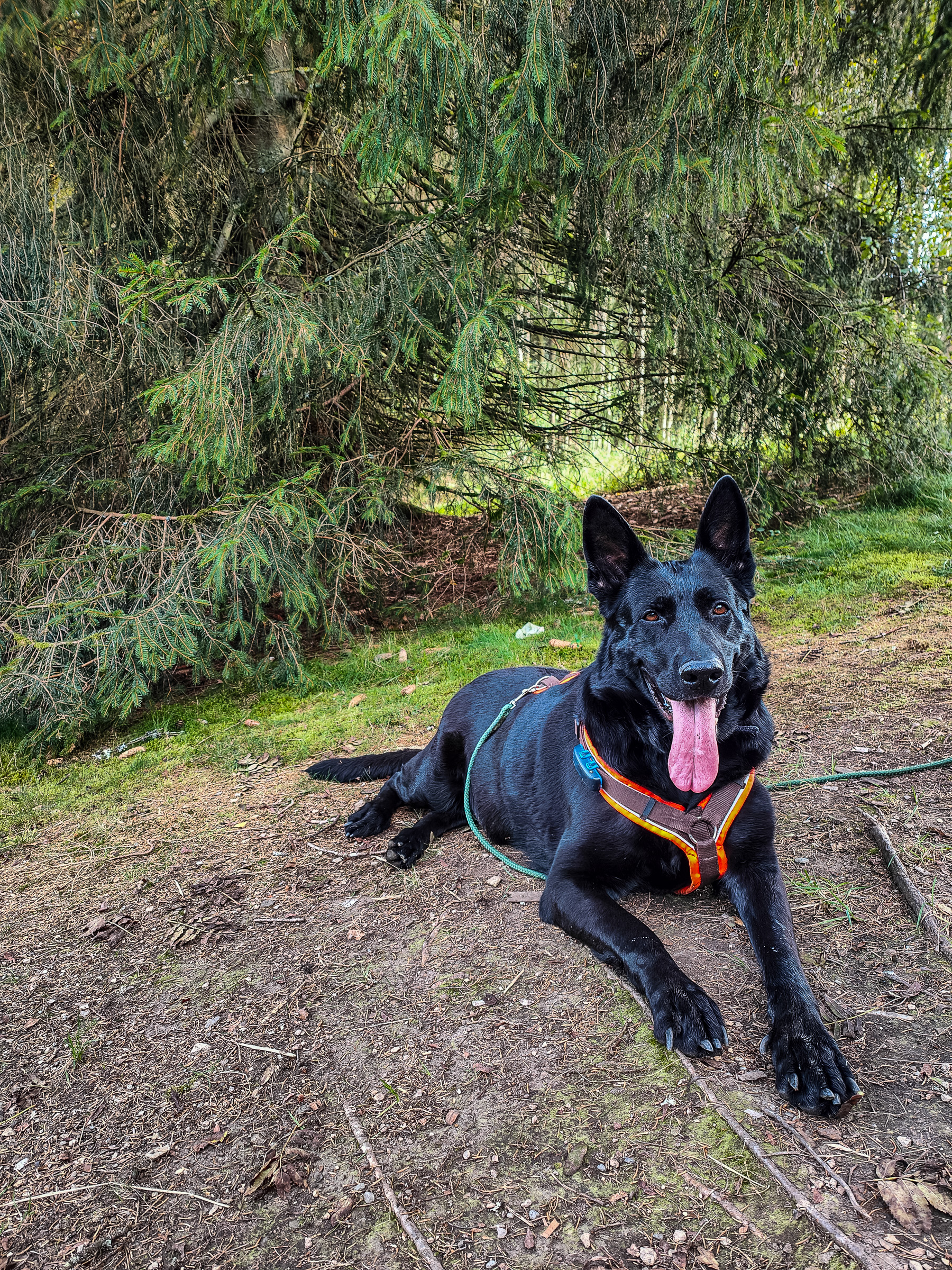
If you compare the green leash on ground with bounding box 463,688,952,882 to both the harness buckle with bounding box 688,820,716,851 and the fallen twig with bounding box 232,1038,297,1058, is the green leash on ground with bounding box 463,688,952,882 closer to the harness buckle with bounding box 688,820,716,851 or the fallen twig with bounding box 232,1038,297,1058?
the harness buckle with bounding box 688,820,716,851

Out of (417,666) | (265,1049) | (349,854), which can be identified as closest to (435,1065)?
(265,1049)

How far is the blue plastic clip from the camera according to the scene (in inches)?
110

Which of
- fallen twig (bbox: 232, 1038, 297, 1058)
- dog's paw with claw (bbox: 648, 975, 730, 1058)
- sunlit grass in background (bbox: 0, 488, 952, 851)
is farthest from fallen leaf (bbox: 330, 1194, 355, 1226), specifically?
sunlit grass in background (bbox: 0, 488, 952, 851)

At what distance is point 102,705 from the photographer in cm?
546

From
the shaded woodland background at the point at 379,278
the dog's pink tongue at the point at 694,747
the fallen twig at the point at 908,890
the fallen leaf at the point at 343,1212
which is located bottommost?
the fallen leaf at the point at 343,1212

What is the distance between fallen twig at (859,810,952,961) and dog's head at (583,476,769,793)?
772 mm

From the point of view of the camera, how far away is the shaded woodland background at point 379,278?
4434 millimetres

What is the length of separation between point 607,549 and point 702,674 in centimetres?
68

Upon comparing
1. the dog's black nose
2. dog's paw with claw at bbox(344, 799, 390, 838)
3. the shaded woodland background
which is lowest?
dog's paw with claw at bbox(344, 799, 390, 838)

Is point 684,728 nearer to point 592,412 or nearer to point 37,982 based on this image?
point 37,982

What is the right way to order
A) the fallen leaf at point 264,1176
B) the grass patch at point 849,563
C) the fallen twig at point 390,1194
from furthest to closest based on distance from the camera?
the grass patch at point 849,563 → the fallen leaf at point 264,1176 → the fallen twig at point 390,1194

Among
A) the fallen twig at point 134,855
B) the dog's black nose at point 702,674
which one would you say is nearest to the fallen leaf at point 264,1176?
the dog's black nose at point 702,674

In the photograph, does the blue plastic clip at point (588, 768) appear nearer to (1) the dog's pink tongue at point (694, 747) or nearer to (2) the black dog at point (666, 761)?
A: (2) the black dog at point (666, 761)

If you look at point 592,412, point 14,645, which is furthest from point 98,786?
point 592,412
